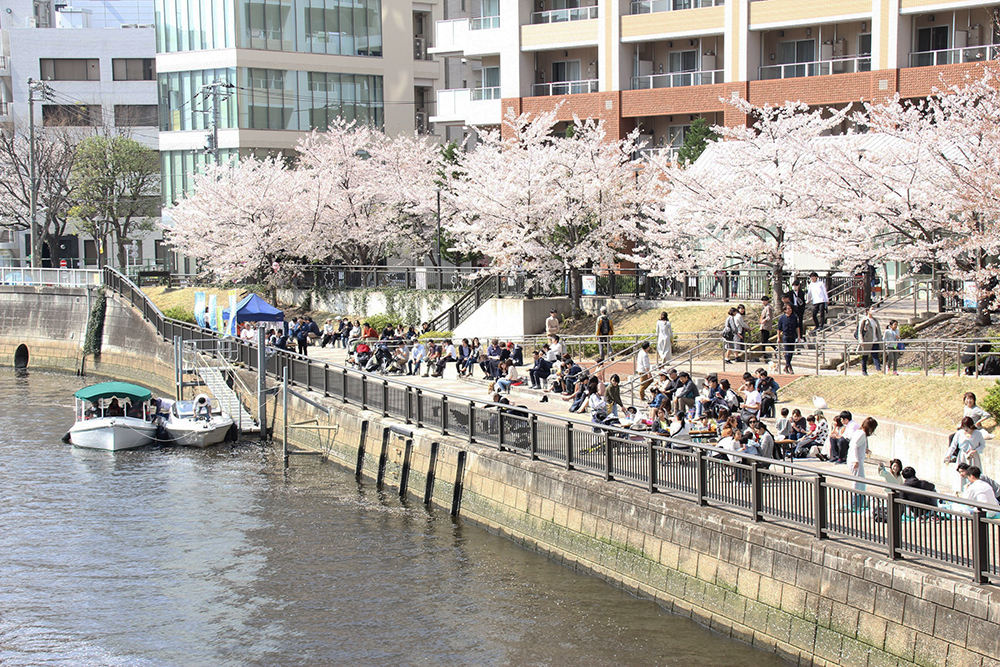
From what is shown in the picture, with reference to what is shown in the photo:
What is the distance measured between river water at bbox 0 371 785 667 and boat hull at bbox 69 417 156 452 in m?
4.52

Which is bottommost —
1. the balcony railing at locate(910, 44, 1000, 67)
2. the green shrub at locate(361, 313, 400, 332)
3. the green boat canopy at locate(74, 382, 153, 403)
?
the green boat canopy at locate(74, 382, 153, 403)

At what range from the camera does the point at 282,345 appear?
133 feet

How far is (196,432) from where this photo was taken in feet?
110

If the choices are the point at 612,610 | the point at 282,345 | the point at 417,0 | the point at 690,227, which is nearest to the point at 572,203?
the point at 690,227

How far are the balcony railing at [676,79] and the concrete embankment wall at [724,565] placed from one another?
83.5ft

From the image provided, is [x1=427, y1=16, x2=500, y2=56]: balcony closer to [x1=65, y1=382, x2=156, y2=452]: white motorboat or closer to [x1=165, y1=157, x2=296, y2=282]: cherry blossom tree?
[x1=165, y1=157, x2=296, y2=282]: cherry blossom tree

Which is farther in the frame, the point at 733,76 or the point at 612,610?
the point at 733,76

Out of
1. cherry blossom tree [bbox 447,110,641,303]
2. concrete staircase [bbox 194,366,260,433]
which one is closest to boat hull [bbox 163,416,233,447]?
concrete staircase [bbox 194,366,260,433]

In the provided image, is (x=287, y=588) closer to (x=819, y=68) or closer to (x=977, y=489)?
(x=977, y=489)

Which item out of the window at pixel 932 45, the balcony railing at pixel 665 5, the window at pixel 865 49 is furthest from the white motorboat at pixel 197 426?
the window at pixel 932 45

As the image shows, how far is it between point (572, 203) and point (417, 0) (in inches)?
1545

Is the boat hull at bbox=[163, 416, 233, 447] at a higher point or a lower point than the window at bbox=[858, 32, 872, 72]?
lower

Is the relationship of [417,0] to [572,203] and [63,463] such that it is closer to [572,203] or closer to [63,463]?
[572,203]

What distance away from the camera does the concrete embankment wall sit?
12648 mm
